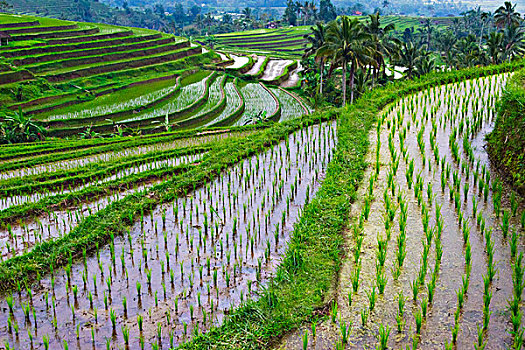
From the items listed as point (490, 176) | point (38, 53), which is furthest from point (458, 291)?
point (38, 53)

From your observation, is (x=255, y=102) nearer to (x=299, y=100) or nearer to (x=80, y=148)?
(x=299, y=100)

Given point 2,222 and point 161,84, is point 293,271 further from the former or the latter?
point 161,84

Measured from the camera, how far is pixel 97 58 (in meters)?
26.4

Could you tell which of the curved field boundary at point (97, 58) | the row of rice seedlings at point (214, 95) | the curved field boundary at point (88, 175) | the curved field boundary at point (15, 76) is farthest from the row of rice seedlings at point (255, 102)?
the curved field boundary at point (88, 175)

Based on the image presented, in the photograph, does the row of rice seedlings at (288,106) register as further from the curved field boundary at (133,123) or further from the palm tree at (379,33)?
the palm tree at (379,33)

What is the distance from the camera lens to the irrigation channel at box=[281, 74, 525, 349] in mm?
4008

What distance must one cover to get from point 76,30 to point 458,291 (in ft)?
97.5

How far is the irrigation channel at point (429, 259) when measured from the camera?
4008 mm

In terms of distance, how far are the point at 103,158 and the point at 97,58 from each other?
17.1 metres

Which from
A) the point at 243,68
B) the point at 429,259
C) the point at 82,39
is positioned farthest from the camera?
the point at 243,68

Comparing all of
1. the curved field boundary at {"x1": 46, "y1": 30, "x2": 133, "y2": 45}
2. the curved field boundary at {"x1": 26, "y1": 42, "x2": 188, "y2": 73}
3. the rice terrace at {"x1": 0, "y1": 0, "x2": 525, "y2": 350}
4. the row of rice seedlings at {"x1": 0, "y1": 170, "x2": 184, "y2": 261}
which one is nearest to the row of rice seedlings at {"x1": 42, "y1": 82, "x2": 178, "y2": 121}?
the curved field boundary at {"x1": 26, "y1": 42, "x2": 188, "y2": 73}

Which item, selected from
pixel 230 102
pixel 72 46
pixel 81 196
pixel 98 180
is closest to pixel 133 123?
pixel 230 102

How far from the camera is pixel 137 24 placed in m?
76.3

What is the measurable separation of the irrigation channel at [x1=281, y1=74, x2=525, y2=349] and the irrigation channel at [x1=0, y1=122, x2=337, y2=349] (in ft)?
3.02
